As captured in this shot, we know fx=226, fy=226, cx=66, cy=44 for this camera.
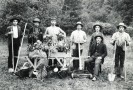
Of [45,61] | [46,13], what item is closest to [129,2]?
[46,13]

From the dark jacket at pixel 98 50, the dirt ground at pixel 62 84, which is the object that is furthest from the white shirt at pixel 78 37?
the dirt ground at pixel 62 84

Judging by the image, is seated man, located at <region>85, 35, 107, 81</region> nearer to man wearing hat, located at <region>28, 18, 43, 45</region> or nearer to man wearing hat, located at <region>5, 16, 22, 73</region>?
man wearing hat, located at <region>28, 18, 43, 45</region>

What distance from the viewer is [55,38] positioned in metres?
8.84

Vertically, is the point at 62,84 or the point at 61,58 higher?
the point at 61,58

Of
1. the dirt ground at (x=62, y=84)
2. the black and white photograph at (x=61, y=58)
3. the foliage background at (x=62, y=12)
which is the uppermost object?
the foliage background at (x=62, y=12)

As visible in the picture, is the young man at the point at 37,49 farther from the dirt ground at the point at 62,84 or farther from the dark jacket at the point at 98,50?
the dark jacket at the point at 98,50

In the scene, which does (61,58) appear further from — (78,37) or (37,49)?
(78,37)

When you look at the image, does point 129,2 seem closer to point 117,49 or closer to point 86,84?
point 117,49

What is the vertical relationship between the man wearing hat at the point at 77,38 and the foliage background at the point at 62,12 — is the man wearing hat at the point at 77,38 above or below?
below

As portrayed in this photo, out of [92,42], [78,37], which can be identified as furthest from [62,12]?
[92,42]

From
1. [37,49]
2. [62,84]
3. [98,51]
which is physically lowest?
[62,84]

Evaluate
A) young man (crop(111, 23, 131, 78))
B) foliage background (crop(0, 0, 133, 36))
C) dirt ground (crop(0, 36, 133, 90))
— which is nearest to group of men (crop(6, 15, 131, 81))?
young man (crop(111, 23, 131, 78))

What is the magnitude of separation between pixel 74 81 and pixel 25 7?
11.5 metres

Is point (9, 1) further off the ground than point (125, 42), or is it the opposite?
point (9, 1)
